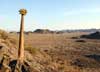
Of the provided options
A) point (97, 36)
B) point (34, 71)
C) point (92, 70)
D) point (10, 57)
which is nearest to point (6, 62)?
point (10, 57)

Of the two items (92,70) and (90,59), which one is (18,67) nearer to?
(92,70)

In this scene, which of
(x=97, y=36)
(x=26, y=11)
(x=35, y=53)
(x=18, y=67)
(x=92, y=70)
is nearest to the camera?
(x=18, y=67)

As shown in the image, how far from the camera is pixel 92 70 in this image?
22.0m

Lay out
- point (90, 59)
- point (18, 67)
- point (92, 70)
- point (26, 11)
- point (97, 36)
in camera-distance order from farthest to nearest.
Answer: point (97, 36) < point (90, 59) < point (92, 70) < point (26, 11) < point (18, 67)

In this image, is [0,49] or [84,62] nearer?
[0,49]

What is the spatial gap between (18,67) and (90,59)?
11933mm

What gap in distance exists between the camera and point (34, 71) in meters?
17.0

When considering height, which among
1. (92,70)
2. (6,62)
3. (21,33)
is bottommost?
(92,70)

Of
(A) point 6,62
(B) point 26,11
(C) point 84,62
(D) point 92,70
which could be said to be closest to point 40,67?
(A) point 6,62

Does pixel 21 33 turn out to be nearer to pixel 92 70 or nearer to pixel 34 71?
pixel 34 71

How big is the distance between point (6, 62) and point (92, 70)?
823 cm

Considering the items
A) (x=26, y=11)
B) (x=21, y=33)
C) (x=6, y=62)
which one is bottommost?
(x=6, y=62)

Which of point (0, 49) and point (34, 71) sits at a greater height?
point (0, 49)

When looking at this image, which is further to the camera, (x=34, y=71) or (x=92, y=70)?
(x=92, y=70)
